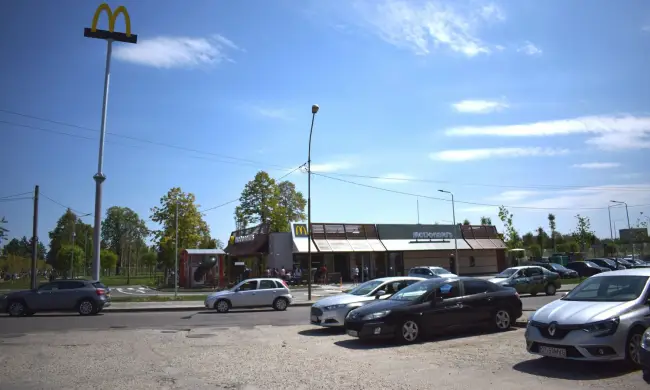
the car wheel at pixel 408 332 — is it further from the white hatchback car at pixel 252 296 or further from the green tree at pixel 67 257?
the green tree at pixel 67 257

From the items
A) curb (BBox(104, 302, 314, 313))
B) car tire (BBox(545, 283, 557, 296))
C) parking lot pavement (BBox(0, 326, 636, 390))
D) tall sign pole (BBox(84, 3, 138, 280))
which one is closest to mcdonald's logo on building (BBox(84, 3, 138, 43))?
tall sign pole (BBox(84, 3, 138, 280))

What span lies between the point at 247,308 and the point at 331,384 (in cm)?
1691

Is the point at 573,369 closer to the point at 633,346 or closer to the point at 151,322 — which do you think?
the point at 633,346

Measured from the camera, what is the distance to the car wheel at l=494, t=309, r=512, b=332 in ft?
39.7

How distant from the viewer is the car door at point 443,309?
1119cm

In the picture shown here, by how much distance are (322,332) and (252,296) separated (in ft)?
29.5

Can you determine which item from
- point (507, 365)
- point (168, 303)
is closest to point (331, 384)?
point (507, 365)

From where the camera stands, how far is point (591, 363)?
8.02 m

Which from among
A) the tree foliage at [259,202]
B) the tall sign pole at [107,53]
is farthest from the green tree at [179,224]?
the tall sign pole at [107,53]

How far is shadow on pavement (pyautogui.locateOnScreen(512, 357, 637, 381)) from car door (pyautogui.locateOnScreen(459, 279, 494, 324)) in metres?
3.19

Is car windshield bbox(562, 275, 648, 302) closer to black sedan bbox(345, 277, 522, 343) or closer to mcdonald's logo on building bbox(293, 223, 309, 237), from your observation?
black sedan bbox(345, 277, 522, 343)

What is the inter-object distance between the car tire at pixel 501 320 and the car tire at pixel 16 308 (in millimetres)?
18912

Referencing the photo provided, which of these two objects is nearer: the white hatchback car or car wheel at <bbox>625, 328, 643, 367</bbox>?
car wheel at <bbox>625, 328, 643, 367</bbox>

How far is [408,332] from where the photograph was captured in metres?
10.9
